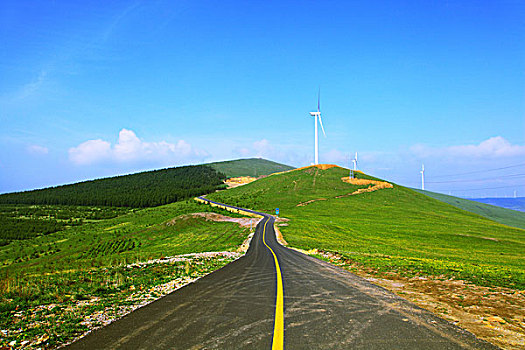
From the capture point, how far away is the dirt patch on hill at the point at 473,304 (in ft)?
19.0

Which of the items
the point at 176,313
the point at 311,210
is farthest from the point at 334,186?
the point at 176,313

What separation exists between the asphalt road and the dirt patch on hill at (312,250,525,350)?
1.59 ft

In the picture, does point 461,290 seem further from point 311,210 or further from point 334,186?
point 334,186

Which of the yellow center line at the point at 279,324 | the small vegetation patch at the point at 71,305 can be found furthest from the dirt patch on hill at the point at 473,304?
the small vegetation patch at the point at 71,305

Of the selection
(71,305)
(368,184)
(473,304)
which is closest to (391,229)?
(473,304)

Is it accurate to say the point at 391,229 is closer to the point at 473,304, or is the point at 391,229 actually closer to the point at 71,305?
the point at 473,304

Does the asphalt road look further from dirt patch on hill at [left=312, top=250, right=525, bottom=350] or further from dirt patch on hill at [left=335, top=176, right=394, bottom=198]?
dirt patch on hill at [left=335, top=176, right=394, bottom=198]

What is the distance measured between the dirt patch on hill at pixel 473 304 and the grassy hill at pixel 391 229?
148cm

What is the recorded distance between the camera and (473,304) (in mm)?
7809

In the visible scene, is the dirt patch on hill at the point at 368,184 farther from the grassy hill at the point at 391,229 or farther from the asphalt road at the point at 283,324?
the asphalt road at the point at 283,324

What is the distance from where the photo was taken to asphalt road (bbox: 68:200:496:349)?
533 cm

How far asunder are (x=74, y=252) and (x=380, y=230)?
67.1 m

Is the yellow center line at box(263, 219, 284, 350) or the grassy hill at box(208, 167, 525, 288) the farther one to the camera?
the grassy hill at box(208, 167, 525, 288)

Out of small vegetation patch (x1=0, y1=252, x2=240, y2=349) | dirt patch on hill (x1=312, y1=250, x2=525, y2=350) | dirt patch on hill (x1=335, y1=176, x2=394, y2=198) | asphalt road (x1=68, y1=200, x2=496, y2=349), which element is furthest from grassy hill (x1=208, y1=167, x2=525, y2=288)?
small vegetation patch (x1=0, y1=252, x2=240, y2=349)
